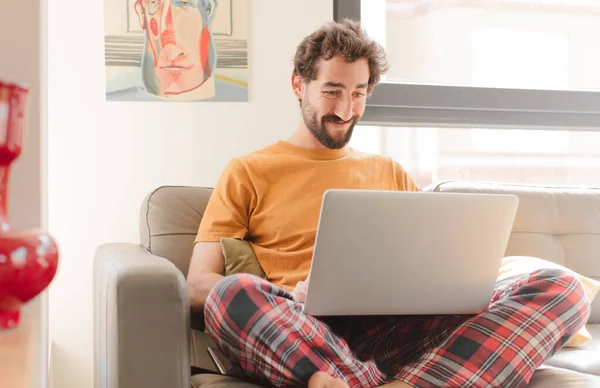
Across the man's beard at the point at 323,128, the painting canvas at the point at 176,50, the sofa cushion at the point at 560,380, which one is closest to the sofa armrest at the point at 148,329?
the sofa cushion at the point at 560,380

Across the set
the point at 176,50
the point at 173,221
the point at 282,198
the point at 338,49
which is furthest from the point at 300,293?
the point at 176,50

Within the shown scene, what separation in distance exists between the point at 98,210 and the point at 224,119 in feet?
1.62

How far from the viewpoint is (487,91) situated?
2.86 metres

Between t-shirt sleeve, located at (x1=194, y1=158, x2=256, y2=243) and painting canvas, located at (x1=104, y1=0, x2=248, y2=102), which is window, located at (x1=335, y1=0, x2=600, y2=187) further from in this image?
t-shirt sleeve, located at (x1=194, y1=158, x2=256, y2=243)

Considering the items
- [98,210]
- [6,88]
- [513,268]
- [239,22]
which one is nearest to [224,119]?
[239,22]

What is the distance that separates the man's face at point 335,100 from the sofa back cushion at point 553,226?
1.35 feet

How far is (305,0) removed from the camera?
2.55 m

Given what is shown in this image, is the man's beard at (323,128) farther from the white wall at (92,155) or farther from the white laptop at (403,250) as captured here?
the white laptop at (403,250)

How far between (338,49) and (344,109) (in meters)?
0.17

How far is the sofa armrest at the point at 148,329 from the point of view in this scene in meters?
1.31

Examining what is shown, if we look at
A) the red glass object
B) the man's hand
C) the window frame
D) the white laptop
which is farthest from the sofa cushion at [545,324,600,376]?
the red glass object

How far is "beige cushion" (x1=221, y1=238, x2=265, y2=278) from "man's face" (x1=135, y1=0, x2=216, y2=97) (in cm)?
72

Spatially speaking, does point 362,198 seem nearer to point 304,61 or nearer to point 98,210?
point 304,61

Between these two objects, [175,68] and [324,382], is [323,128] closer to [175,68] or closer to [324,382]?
[175,68]
